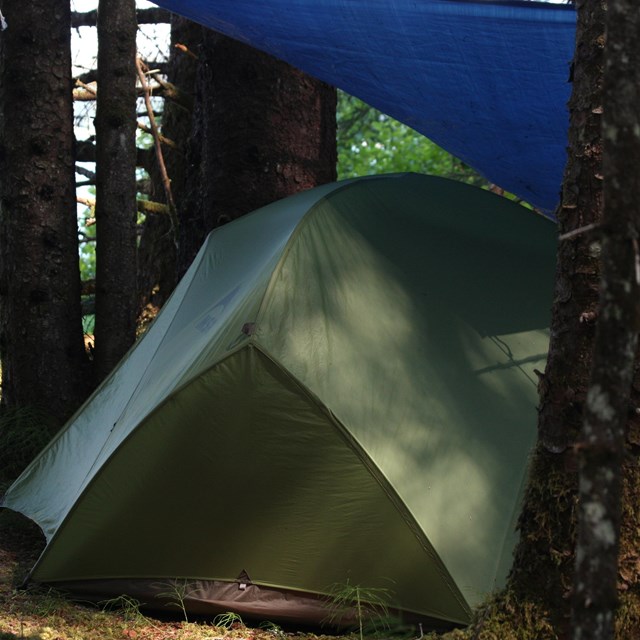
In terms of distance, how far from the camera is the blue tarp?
4070mm

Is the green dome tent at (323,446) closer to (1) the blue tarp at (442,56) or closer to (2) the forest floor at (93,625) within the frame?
(2) the forest floor at (93,625)

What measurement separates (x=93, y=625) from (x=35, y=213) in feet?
8.02

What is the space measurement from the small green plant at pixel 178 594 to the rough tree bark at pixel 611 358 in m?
1.73

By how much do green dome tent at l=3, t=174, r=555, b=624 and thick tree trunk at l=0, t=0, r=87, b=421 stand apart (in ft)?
4.52

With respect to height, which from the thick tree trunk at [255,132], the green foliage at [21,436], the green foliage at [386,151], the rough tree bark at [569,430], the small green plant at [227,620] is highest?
the green foliage at [386,151]

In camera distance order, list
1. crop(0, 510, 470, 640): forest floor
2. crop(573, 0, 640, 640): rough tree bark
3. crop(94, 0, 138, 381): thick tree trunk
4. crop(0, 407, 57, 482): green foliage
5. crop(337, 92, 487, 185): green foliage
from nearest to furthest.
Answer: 1. crop(573, 0, 640, 640): rough tree bark
2. crop(0, 510, 470, 640): forest floor
3. crop(0, 407, 57, 482): green foliage
4. crop(94, 0, 138, 381): thick tree trunk
5. crop(337, 92, 487, 185): green foliage

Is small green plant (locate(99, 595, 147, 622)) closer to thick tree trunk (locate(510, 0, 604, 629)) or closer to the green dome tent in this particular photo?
the green dome tent

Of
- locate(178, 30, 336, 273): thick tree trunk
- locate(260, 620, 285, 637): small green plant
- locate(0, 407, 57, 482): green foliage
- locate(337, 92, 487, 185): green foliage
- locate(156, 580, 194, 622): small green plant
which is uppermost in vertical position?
locate(337, 92, 487, 185): green foliage

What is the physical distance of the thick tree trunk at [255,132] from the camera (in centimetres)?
523

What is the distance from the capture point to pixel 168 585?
3227 millimetres

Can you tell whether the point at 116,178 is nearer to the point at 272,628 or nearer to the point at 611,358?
the point at 272,628

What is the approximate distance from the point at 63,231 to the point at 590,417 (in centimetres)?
372

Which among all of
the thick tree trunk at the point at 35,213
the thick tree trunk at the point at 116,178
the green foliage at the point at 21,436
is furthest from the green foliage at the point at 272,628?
the thick tree trunk at the point at 116,178

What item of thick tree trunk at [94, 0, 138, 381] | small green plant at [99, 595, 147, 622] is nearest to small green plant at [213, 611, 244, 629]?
small green plant at [99, 595, 147, 622]
